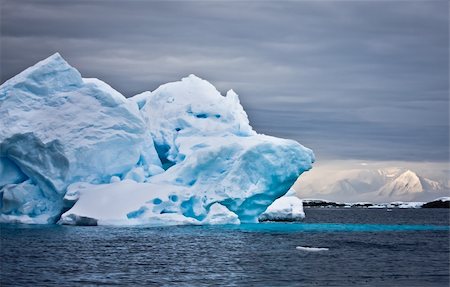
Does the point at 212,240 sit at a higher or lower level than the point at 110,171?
lower

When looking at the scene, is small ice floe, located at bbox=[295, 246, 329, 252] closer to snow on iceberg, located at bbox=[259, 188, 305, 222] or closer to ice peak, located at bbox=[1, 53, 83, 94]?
ice peak, located at bbox=[1, 53, 83, 94]

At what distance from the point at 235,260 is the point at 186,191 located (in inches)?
535

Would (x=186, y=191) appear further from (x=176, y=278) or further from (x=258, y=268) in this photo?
(x=176, y=278)

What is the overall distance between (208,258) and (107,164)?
15612 millimetres

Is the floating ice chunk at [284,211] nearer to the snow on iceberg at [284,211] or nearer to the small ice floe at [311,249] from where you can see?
the snow on iceberg at [284,211]

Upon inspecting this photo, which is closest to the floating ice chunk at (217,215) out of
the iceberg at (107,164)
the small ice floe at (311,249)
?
the iceberg at (107,164)

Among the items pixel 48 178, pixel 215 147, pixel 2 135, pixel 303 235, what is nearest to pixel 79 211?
pixel 48 178

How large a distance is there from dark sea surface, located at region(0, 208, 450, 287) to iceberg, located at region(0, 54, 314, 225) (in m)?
1.39

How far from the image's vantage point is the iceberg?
41312 mm

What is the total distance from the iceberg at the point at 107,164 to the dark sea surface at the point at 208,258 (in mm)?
1392

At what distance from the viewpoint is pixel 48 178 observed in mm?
41594

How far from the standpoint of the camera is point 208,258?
2941 centimetres

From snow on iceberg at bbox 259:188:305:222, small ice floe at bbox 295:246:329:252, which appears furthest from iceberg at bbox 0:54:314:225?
snow on iceberg at bbox 259:188:305:222

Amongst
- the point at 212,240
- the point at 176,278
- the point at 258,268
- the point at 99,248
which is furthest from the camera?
the point at 212,240
